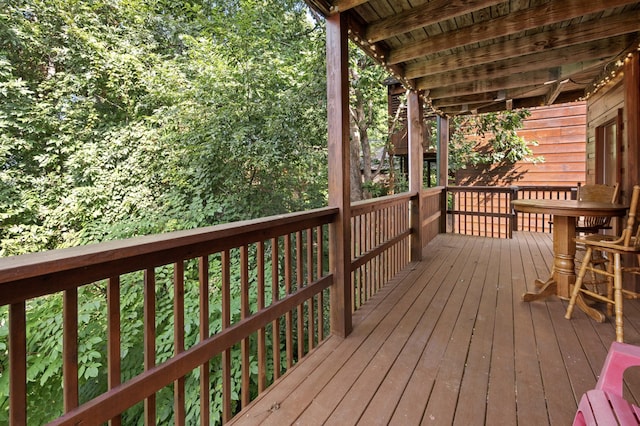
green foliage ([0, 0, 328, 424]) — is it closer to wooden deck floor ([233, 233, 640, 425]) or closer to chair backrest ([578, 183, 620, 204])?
wooden deck floor ([233, 233, 640, 425])

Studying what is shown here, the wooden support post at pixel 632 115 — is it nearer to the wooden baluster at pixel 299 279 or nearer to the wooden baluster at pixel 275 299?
the wooden baluster at pixel 299 279

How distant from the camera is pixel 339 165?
2.26 metres

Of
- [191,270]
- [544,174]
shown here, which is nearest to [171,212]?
[191,270]

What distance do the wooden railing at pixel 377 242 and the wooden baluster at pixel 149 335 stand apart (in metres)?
1.64

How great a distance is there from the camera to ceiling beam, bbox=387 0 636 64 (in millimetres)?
2273

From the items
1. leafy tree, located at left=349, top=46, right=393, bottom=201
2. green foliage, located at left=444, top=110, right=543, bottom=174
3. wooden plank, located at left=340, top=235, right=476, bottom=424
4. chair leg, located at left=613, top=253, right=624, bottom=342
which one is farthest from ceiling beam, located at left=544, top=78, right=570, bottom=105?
wooden plank, located at left=340, top=235, right=476, bottom=424

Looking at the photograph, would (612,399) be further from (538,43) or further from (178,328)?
(538,43)

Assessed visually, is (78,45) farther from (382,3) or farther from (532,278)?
(532,278)

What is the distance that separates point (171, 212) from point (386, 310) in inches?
170

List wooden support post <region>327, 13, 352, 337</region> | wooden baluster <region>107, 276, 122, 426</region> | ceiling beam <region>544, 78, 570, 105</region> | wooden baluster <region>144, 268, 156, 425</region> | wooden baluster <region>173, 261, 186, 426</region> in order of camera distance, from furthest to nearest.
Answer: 1. ceiling beam <region>544, 78, 570, 105</region>
2. wooden support post <region>327, 13, 352, 337</region>
3. wooden baluster <region>173, 261, 186, 426</region>
4. wooden baluster <region>144, 268, 156, 425</region>
5. wooden baluster <region>107, 276, 122, 426</region>

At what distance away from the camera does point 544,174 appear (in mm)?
7402

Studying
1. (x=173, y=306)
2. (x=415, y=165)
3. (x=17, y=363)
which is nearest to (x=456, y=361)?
(x=173, y=306)

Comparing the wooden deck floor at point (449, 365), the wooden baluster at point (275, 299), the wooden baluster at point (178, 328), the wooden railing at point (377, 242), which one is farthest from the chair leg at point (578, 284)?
the wooden baluster at point (178, 328)

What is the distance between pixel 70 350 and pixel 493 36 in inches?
133
